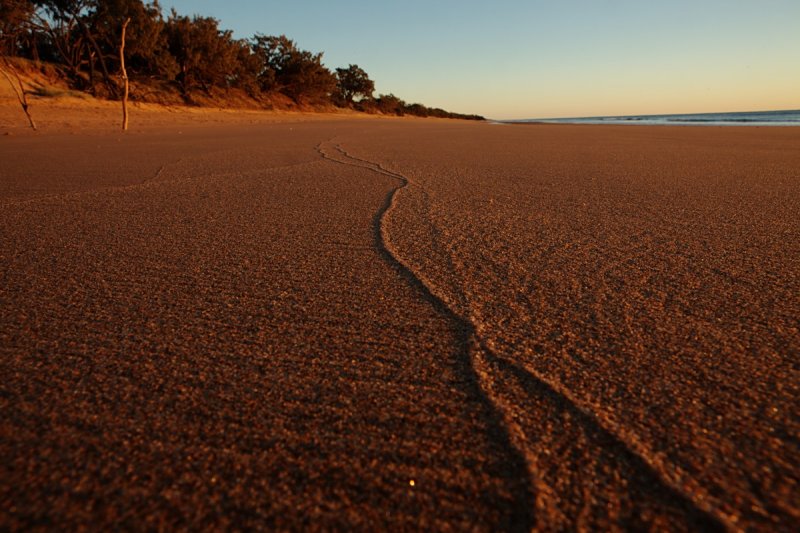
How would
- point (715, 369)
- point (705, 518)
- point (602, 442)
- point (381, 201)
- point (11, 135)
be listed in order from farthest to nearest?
point (11, 135) → point (381, 201) → point (715, 369) → point (602, 442) → point (705, 518)

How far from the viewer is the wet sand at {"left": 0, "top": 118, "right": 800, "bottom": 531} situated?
0.58 m

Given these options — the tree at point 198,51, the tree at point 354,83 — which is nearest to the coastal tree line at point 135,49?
the tree at point 198,51

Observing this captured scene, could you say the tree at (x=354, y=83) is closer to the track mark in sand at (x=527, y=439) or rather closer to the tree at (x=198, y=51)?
the tree at (x=198, y=51)

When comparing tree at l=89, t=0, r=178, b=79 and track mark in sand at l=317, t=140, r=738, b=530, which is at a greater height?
tree at l=89, t=0, r=178, b=79

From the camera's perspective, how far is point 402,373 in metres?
0.87

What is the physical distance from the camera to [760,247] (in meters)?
1.56

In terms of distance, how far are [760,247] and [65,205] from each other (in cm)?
312

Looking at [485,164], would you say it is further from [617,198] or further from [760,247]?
[760,247]

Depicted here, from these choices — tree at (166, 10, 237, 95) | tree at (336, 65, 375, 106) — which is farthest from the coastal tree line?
tree at (336, 65, 375, 106)

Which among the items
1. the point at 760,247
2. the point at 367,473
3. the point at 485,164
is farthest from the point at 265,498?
the point at 485,164

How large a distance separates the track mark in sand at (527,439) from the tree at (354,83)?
35752mm

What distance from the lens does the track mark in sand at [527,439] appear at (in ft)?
1.87

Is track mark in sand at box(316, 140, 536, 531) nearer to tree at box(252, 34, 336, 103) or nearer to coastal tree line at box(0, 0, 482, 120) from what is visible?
coastal tree line at box(0, 0, 482, 120)

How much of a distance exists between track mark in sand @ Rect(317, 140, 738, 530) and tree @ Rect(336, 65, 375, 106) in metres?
35.8
